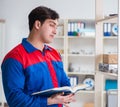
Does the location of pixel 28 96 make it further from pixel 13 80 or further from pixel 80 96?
pixel 80 96

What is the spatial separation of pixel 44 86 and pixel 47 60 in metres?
0.18

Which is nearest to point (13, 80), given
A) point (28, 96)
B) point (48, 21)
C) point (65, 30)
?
point (28, 96)

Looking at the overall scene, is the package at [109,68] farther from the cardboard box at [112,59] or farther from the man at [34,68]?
the man at [34,68]

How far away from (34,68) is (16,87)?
0.17 metres

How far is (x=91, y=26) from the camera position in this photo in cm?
470

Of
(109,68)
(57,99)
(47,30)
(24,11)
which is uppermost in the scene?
(24,11)

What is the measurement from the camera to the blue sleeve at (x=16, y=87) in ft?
4.88

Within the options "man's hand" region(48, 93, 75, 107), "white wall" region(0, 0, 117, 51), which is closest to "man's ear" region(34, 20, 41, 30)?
"man's hand" region(48, 93, 75, 107)

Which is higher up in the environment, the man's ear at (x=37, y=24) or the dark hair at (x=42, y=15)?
the dark hair at (x=42, y=15)

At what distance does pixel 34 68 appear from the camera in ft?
5.20

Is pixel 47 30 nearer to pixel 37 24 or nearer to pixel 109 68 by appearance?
pixel 37 24

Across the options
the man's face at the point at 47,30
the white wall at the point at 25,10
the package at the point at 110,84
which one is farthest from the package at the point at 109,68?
the white wall at the point at 25,10

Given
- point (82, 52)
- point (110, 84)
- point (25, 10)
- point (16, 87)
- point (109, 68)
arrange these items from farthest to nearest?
1. point (25, 10)
2. point (82, 52)
3. point (110, 84)
4. point (109, 68)
5. point (16, 87)

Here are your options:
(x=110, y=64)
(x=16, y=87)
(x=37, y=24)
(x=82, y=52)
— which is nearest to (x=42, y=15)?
(x=37, y=24)
